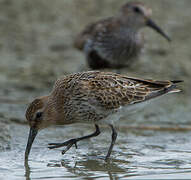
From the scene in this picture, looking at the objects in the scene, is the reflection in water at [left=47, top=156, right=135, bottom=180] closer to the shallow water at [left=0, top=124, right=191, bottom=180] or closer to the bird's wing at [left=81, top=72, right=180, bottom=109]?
the shallow water at [left=0, top=124, right=191, bottom=180]

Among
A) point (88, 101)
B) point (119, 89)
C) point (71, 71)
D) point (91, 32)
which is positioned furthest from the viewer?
point (91, 32)

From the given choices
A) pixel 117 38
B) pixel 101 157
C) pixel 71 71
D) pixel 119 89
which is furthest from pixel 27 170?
pixel 117 38

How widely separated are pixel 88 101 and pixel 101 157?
0.80 meters

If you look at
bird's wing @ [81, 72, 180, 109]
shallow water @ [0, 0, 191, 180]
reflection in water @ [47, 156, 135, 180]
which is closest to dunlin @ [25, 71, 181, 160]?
bird's wing @ [81, 72, 180, 109]

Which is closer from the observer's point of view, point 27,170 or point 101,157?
point 27,170

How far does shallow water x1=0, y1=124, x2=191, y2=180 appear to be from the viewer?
6.55 meters

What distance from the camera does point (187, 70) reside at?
11188 millimetres

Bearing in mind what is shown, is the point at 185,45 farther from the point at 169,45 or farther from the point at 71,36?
the point at 71,36

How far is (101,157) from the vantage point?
24.0 feet

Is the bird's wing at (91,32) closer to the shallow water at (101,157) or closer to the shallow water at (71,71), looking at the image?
the shallow water at (71,71)

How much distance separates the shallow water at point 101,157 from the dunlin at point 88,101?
0.70ft

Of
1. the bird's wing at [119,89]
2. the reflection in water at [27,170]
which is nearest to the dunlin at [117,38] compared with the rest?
the bird's wing at [119,89]

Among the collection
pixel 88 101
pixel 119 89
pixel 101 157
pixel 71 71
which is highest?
pixel 119 89

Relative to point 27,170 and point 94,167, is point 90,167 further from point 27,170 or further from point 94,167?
point 27,170
